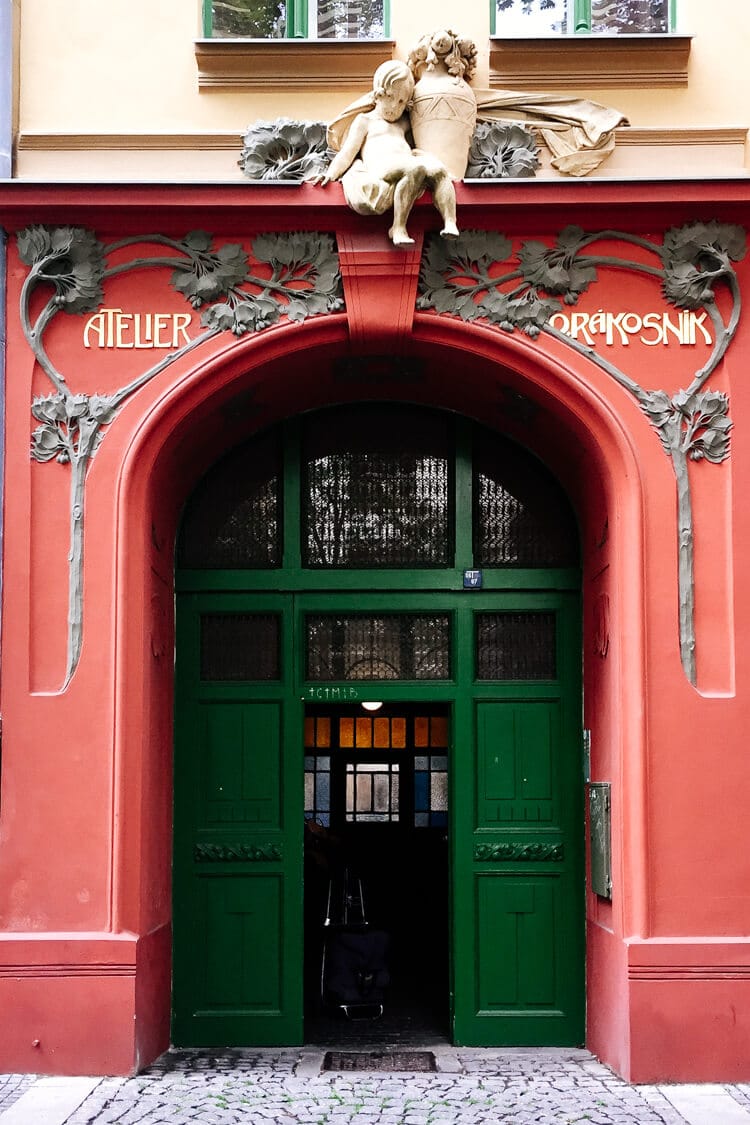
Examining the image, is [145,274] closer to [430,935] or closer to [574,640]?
[574,640]

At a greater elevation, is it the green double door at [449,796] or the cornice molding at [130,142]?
the cornice molding at [130,142]

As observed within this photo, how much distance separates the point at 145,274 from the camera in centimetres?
830

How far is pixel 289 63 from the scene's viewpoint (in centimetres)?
841

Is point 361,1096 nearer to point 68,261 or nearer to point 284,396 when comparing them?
point 284,396

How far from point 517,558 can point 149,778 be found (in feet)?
9.46

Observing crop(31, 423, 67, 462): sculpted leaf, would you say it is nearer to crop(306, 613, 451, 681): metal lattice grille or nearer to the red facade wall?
the red facade wall

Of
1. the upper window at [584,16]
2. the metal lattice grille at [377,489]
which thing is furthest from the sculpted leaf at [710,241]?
the metal lattice grille at [377,489]

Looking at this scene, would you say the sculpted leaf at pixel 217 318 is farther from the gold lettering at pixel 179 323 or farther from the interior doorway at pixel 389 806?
the interior doorway at pixel 389 806

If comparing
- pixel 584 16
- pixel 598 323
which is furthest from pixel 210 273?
pixel 584 16

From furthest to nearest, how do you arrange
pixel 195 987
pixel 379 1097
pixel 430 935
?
pixel 430 935
pixel 195 987
pixel 379 1097

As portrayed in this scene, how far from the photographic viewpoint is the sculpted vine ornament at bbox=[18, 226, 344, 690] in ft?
26.9

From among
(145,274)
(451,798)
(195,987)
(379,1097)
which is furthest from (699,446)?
(195,987)

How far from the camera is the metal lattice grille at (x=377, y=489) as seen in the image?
9305mm

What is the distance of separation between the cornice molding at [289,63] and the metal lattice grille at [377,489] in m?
2.21
